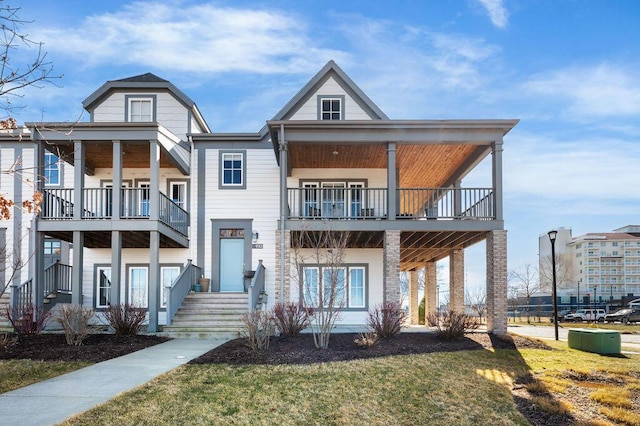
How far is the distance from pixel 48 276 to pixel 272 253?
7.93m

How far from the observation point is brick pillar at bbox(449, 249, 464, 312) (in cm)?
2127

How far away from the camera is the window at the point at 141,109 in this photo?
20.6 meters

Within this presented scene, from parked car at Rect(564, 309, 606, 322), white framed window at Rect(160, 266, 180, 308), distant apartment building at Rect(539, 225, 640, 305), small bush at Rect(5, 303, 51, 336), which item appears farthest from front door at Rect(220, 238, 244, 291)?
distant apartment building at Rect(539, 225, 640, 305)

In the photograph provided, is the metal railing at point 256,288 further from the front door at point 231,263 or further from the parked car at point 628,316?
the parked car at point 628,316

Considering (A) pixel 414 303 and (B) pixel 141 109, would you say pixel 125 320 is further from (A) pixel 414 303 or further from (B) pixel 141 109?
(A) pixel 414 303

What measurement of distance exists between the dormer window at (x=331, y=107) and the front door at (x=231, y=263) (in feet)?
18.4

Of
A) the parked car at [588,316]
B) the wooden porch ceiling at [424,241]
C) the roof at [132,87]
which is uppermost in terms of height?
the roof at [132,87]

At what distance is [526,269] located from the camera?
54812 millimetres

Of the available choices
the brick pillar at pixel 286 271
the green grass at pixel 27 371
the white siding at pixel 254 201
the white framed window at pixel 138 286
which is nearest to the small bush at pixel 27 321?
the green grass at pixel 27 371

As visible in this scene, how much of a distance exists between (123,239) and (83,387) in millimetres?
11031

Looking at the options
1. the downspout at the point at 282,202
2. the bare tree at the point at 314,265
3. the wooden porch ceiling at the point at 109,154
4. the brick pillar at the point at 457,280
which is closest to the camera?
the bare tree at the point at 314,265

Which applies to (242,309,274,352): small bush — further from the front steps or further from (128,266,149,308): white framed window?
(128,266,149,308): white framed window

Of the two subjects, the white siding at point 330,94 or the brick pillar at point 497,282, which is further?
the white siding at point 330,94

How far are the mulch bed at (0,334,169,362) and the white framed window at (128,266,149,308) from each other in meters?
5.03
